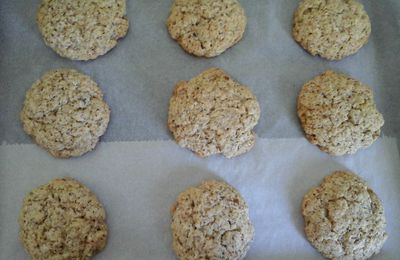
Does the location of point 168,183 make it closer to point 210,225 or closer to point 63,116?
point 210,225

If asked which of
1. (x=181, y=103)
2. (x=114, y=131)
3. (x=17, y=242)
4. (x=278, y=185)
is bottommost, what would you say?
(x=17, y=242)

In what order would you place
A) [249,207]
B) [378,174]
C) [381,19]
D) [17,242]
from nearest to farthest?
1. [17,242]
2. [249,207]
3. [378,174]
4. [381,19]

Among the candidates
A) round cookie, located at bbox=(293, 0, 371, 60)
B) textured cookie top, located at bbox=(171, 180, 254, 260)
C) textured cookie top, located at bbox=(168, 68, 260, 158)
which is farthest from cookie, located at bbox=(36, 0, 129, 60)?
round cookie, located at bbox=(293, 0, 371, 60)

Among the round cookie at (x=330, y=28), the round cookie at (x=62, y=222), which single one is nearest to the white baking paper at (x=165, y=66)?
the round cookie at (x=330, y=28)

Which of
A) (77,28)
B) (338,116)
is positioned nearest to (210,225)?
(338,116)

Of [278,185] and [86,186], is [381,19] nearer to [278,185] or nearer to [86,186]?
[278,185]

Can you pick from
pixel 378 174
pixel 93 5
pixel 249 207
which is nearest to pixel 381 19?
pixel 378 174
